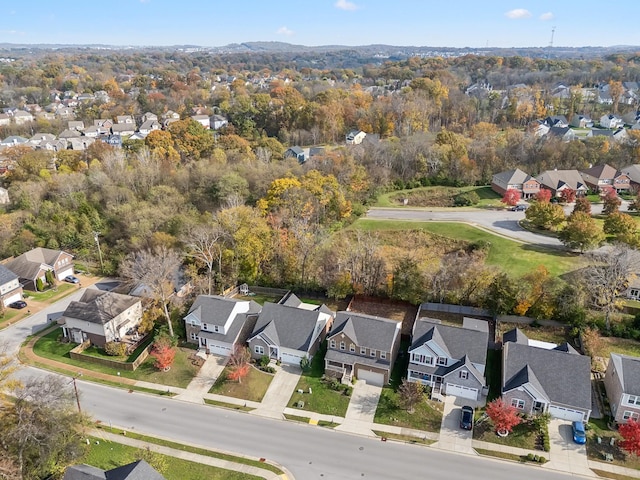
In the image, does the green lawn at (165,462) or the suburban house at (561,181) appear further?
the suburban house at (561,181)

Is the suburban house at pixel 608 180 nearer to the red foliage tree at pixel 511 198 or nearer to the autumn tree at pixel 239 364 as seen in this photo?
the red foliage tree at pixel 511 198

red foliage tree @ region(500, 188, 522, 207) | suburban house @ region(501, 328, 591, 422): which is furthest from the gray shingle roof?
red foliage tree @ region(500, 188, 522, 207)

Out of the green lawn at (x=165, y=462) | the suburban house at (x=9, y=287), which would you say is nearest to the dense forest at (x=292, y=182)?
the suburban house at (x=9, y=287)

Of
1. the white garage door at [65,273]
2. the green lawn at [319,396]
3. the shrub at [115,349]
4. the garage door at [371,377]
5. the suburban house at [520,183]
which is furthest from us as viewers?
the suburban house at [520,183]

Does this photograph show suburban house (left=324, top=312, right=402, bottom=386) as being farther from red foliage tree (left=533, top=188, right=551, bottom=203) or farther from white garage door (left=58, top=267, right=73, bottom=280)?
red foliage tree (left=533, top=188, right=551, bottom=203)

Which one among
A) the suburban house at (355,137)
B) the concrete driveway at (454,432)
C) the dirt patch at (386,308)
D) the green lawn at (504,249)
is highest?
the suburban house at (355,137)

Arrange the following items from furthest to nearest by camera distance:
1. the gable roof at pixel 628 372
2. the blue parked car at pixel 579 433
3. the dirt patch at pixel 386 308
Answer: the dirt patch at pixel 386 308 → the gable roof at pixel 628 372 → the blue parked car at pixel 579 433

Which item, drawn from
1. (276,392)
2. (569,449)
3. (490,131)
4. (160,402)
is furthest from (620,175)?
(160,402)
